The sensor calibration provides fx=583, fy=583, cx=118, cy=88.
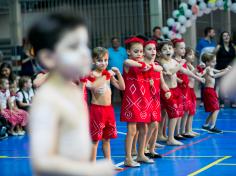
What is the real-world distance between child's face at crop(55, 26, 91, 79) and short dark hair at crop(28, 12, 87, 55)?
0.02 metres

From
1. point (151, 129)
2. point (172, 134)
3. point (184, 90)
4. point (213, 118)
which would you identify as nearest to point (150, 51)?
point (151, 129)

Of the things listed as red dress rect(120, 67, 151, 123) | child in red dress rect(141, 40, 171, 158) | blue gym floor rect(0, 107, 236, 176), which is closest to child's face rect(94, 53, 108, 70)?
red dress rect(120, 67, 151, 123)

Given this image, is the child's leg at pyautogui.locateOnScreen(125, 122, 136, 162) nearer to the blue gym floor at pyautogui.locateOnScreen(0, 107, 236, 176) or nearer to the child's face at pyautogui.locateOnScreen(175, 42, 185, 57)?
the blue gym floor at pyautogui.locateOnScreen(0, 107, 236, 176)

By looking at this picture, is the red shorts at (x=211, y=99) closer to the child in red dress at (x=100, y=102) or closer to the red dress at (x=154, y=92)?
the red dress at (x=154, y=92)

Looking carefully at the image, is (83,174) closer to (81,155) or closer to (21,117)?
(81,155)

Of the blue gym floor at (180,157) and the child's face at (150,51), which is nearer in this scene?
the blue gym floor at (180,157)

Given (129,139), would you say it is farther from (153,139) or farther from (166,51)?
(166,51)

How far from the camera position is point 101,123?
647 centimetres

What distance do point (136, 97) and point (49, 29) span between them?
16.4ft

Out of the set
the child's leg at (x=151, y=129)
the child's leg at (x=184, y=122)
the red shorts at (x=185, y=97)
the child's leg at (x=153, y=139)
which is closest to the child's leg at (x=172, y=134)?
the red shorts at (x=185, y=97)

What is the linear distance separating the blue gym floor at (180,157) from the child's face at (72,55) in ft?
14.9

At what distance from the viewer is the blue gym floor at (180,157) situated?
6883 mm

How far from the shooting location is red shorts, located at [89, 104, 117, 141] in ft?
21.2

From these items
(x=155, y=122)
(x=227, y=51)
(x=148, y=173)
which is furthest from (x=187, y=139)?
(x=227, y=51)
